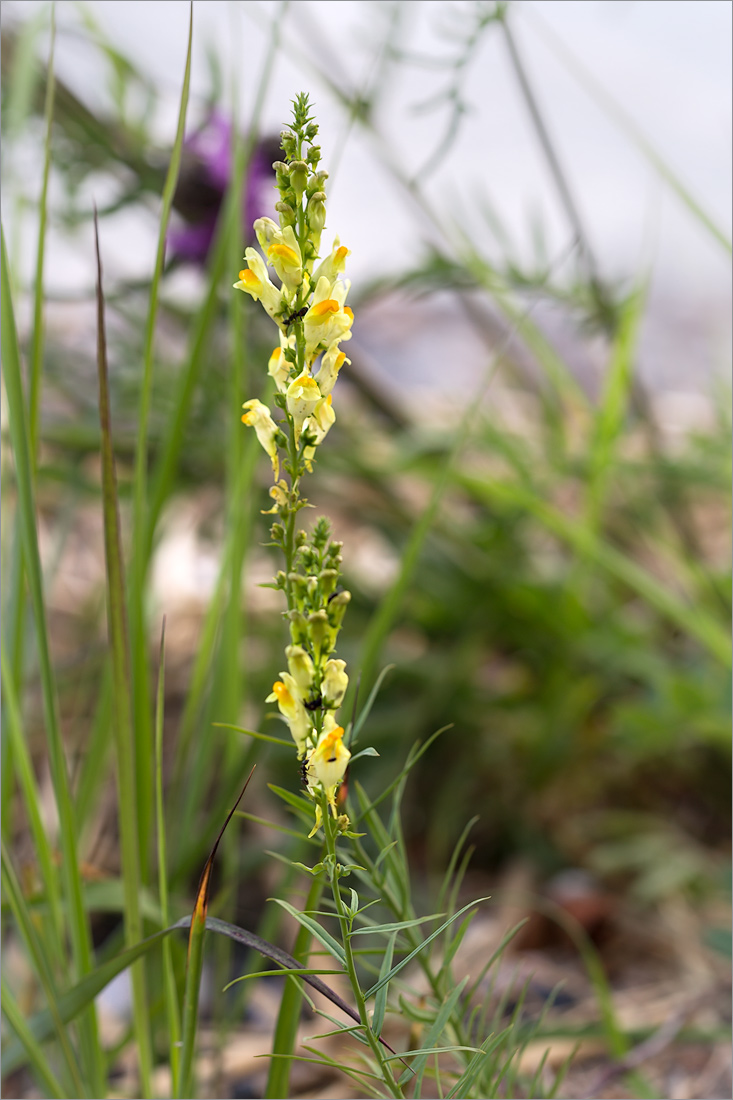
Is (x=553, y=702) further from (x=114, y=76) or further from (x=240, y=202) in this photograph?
(x=114, y=76)

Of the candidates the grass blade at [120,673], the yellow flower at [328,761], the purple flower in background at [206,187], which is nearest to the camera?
the yellow flower at [328,761]

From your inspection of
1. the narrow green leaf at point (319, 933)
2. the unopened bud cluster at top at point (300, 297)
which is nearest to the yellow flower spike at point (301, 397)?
the unopened bud cluster at top at point (300, 297)

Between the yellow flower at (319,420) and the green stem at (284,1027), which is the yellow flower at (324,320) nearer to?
the yellow flower at (319,420)

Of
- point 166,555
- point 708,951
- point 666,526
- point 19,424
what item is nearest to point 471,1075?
point 19,424

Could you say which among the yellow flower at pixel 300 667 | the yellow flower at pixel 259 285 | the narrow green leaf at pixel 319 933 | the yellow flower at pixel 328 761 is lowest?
the narrow green leaf at pixel 319 933

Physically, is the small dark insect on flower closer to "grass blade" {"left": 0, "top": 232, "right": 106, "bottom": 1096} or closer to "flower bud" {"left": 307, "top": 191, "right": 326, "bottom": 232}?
"flower bud" {"left": 307, "top": 191, "right": 326, "bottom": 232}

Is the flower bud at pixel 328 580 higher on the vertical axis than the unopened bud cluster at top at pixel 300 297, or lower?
lower

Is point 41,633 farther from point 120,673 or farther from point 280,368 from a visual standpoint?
point 280,368
